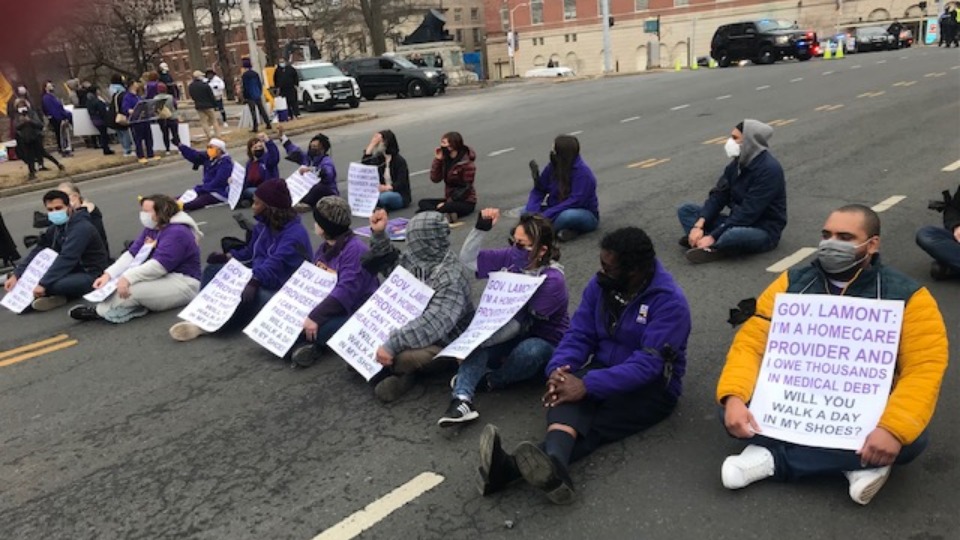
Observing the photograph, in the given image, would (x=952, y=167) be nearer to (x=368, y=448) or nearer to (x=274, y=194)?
(x=274, y=194)

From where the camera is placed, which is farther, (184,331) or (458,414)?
(184,331)

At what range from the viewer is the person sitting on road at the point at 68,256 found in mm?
7148

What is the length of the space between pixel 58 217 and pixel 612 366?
5.93 meters

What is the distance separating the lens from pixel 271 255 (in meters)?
6.04

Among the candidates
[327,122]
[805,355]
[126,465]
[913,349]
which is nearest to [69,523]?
[126,465]

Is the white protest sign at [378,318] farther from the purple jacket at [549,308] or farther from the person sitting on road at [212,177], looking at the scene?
the person sitting on road at [212,177]

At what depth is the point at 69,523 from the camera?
3.65 m

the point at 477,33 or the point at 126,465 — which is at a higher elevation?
the point at 477,33

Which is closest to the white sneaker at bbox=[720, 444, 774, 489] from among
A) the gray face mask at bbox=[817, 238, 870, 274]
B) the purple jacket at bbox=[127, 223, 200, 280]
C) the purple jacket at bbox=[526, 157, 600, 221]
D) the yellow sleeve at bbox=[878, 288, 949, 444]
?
the yellow sleeve at bbox=[878, 288, 949, 444]

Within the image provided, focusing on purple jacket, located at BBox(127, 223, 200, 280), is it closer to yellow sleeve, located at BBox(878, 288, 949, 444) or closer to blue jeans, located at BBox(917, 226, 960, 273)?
yellow sleeve, located at BBox(878, 288, 949, 444)

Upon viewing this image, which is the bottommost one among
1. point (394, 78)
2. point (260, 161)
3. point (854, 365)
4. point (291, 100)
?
point (854, 365)

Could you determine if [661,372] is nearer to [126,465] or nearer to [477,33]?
[126,465]

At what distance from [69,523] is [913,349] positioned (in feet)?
13.3

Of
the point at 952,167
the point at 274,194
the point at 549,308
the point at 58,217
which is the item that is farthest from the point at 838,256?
the point at 952,167
